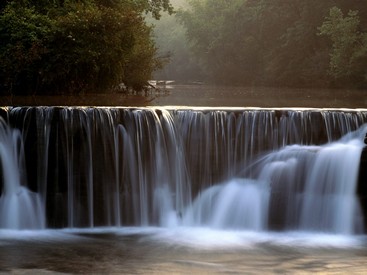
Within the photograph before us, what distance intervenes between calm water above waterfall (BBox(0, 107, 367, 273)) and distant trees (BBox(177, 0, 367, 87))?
77.8 feet

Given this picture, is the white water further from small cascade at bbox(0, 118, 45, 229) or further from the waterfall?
small cascade at bbox(0, 118, 45, 229)

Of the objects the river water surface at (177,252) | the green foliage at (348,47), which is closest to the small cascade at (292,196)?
the river water surface at (177,252)

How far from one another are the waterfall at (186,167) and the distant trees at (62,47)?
24.2 feet

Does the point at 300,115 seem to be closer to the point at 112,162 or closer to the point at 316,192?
the point at 316,192

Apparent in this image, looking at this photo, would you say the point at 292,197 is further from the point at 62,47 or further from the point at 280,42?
the point at 280,42

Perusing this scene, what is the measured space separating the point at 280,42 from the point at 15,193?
4015 centimetres

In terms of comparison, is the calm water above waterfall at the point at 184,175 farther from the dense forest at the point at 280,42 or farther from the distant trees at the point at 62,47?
the dense forest at the point at 280,42

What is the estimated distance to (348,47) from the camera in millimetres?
37969

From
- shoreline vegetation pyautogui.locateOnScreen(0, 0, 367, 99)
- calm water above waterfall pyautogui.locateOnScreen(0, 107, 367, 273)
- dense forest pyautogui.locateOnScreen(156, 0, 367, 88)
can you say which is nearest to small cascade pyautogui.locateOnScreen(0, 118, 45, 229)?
calm water above waterfall pyautogui.locateOnScreen(0, 107, 367, 273)

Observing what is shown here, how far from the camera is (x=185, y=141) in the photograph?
1452 cm

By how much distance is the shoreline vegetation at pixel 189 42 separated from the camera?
69.8 feet

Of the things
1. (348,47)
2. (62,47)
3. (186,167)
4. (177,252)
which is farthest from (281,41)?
(177,252)

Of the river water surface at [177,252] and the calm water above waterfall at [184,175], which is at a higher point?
the calm water above waterfall at [184,175]

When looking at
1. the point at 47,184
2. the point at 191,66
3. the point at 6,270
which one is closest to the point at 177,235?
the point at 47,184
